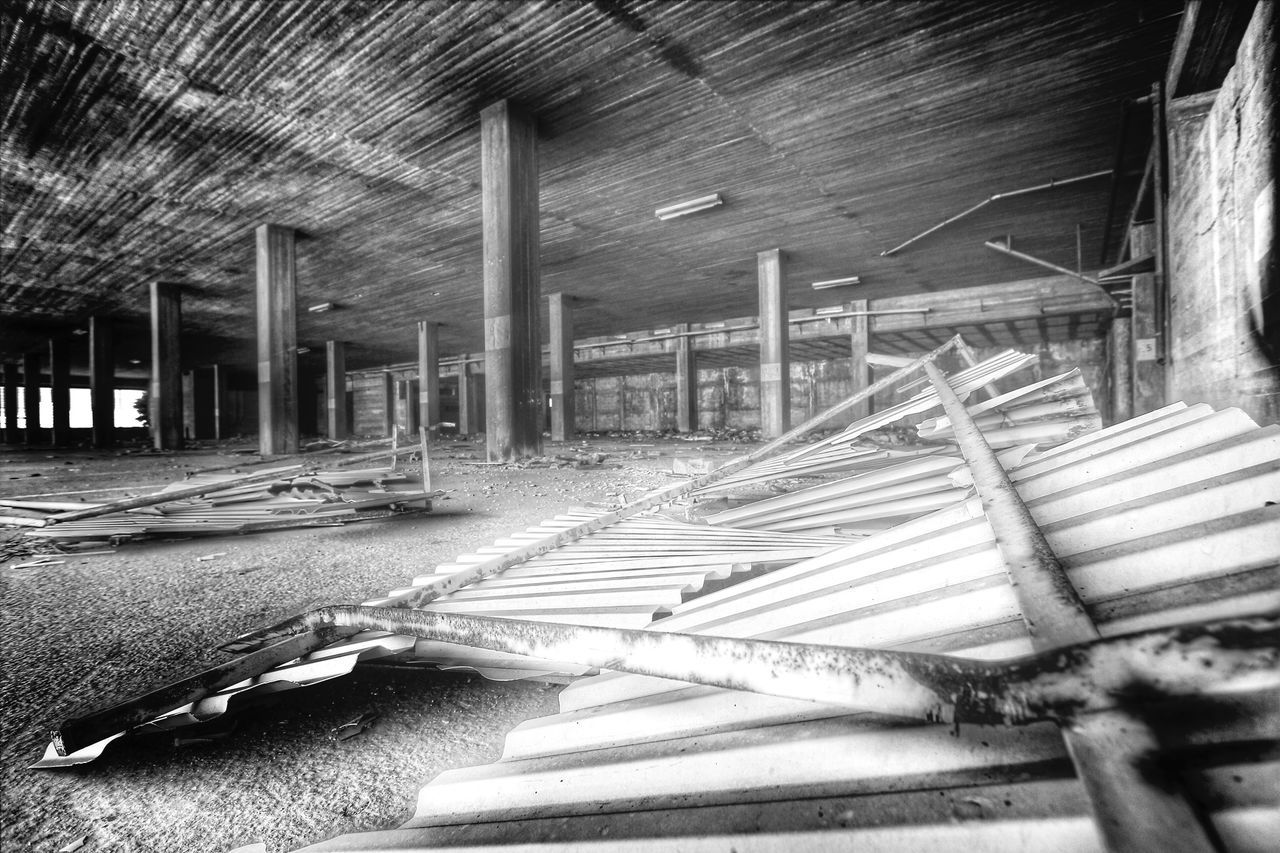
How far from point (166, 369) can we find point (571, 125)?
14.8 m

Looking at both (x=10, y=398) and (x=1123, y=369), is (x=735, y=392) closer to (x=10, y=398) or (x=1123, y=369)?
(x=1123, y=369)

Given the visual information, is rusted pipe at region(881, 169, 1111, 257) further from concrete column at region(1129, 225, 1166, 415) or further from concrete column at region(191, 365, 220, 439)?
concrete column at region(191, 365, 220, 439)

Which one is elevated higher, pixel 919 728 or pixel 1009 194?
pixel 1009 194

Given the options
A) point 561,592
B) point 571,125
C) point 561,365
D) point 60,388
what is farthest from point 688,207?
point 60,388

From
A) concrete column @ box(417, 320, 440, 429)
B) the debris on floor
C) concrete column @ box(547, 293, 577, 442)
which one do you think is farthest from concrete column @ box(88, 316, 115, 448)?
the debris on floor

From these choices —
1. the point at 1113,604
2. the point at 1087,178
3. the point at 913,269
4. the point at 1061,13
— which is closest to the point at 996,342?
the point at 913,269

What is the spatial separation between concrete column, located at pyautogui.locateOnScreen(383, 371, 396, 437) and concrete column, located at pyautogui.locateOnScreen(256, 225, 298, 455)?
21.1 meters

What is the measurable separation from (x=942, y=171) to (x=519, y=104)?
7.23 m

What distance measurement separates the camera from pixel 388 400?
32.8 m

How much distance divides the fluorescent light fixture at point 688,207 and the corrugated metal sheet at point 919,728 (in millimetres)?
10108

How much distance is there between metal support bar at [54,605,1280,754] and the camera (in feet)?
1.77

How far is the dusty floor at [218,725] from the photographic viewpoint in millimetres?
1136

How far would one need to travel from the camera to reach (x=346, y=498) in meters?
4.42

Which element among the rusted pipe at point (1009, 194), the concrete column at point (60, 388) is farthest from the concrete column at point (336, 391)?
the rusted pipe at point (1009, 194)
